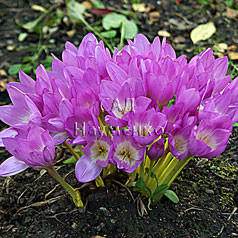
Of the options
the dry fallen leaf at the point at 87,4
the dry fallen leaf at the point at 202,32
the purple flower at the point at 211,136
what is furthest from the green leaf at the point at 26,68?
the purple flower at the point at 211,136

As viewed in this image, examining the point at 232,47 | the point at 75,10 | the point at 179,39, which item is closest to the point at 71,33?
the point at 75,10

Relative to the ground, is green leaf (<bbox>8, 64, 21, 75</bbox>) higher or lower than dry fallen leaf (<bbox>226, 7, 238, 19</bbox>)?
lower

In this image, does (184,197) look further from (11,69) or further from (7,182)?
(11,69)

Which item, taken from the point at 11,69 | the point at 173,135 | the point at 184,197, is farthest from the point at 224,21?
the point at 173,135

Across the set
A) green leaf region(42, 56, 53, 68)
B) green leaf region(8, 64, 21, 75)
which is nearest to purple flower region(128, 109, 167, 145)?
green leaf region(42, 56, 53, 68)

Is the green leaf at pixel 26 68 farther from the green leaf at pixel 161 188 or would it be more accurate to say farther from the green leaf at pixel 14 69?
the green leaf at pixel 161 188

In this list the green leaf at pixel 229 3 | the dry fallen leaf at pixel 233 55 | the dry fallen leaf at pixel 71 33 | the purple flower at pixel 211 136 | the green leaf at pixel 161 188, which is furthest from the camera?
the green leaf at pixel 229 3

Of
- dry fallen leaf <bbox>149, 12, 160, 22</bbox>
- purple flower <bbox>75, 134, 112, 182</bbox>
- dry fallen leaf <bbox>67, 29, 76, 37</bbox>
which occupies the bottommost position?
dry fallen leaf <bbox>67, 29, 76, 37</bbox>

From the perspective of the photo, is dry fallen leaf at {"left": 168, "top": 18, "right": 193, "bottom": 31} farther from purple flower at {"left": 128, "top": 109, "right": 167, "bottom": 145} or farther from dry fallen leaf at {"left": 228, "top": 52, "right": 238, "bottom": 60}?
purple flower at {"left": 128, "top": 109, "right": 167, "bottom": 145}
